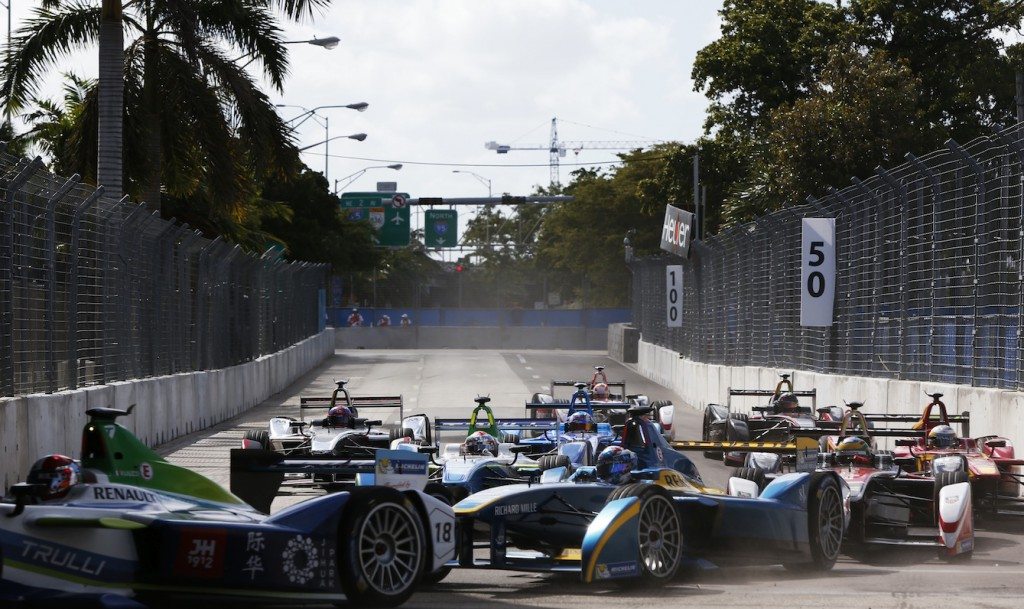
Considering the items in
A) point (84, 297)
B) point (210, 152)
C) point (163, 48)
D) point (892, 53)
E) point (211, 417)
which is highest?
point (892, 53)

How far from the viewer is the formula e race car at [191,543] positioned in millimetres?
7086

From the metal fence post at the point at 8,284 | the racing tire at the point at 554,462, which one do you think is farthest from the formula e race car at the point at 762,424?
the metal fence post at the point at 8,284

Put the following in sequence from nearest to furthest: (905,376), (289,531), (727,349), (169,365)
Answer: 1. (289,531)
2. (905,376)
3. (169,365)
4. (727,349)

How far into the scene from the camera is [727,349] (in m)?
29.8

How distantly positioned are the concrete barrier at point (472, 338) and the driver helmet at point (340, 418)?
51304 millimetres

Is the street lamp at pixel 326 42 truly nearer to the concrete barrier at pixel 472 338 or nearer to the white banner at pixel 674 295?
the white banner at pixel 674 295

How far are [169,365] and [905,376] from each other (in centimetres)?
1025

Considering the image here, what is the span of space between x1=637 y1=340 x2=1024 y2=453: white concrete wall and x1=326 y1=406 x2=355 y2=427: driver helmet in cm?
634

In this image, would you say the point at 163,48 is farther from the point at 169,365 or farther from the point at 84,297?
the point at 84,297

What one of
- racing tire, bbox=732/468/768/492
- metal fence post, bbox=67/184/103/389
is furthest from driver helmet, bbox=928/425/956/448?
metal fence post, bbox=67/184/103/389

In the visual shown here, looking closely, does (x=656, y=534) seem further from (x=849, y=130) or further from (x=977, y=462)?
(x=849, y=130)

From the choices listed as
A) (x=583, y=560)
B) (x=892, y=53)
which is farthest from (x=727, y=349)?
(x=583, y=560)

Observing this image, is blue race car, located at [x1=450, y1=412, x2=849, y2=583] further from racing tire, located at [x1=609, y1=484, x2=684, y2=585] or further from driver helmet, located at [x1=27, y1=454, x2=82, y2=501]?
driver helmet, located at [x1=27, y1=454, x2=82, y2=501]

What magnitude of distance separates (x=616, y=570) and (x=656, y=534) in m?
0.44
